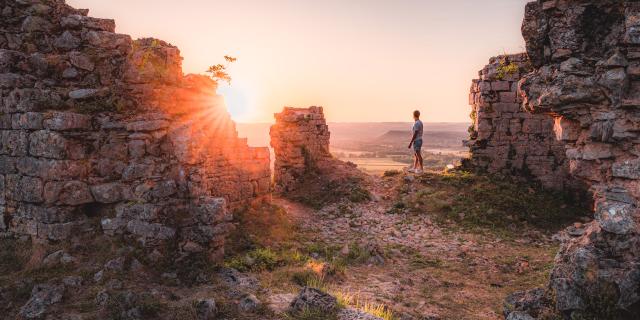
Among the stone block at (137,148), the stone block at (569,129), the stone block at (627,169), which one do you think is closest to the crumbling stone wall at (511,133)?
the stone block at (569,129)

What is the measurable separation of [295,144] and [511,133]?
6810 millimetres

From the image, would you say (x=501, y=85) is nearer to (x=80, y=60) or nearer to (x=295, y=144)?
(x=295, y=144)

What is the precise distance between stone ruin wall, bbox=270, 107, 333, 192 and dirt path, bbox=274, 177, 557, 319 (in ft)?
7.05

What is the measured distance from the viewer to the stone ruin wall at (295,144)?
14.9m

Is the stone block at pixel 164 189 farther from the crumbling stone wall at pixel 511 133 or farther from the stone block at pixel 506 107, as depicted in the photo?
the stone block at pixel 506 107

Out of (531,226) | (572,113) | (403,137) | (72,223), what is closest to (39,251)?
(72,223)

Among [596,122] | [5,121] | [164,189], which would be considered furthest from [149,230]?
[596,122]

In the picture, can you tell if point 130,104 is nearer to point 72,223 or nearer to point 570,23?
point 72,223

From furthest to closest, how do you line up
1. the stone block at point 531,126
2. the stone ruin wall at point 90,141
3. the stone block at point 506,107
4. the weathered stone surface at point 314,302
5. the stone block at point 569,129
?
the stone block at point 506,107 → the stone block at point 531,126 → the stone ruin wall at point 90,141 → the stone block at point 569,129 → the weathered stone surface at point 314,302

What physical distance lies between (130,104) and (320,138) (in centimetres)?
913

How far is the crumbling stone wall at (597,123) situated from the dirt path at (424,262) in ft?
4.84

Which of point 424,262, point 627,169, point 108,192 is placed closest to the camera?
point 627,169

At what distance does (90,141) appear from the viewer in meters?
7.08

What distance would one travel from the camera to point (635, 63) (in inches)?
196
